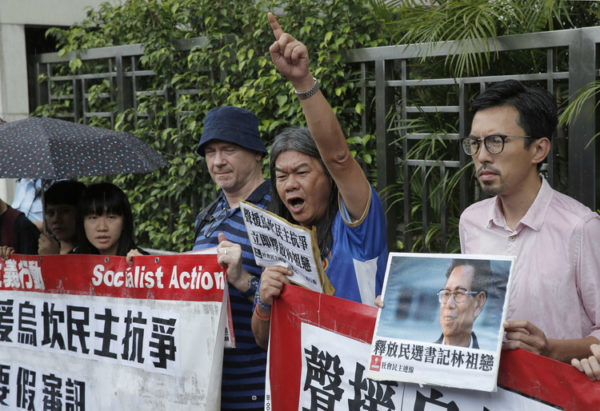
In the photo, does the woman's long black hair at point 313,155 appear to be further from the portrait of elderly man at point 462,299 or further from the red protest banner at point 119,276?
the portrait of elderly man at point 462,299

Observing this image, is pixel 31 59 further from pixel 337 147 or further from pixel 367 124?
pixel 337 147

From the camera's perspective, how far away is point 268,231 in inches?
117

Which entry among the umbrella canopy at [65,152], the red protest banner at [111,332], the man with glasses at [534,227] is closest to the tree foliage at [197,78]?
the umbrella canopy at [65,152]

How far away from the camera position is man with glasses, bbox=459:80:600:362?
2373 mm

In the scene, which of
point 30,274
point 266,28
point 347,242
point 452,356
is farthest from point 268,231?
point 266,28

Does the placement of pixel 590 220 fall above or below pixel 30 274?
above

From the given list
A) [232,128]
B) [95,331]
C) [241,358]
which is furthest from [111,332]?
[232,128]

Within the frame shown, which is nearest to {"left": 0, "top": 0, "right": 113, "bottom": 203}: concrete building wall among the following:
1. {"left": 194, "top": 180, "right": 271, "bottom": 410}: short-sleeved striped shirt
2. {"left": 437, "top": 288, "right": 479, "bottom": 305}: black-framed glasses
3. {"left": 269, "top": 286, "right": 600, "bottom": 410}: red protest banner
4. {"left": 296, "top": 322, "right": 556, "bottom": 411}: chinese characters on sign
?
{"left": 194, "top": 180, "right": 271, "bottom": 410}: short-sleeved striped shirt

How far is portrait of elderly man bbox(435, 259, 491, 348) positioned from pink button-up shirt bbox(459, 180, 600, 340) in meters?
0.17

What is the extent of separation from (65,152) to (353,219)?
1.68 m

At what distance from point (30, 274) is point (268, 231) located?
1.78 meters

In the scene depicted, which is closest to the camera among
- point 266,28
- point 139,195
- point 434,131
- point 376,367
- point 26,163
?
point 376,367

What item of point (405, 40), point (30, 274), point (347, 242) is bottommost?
point (30, 274)

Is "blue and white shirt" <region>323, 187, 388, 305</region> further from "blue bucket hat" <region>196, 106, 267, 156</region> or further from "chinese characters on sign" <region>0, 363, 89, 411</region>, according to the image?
"chinese characters on sign" <region>0, 363, 89, 411</region>
